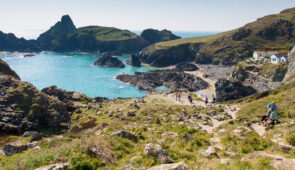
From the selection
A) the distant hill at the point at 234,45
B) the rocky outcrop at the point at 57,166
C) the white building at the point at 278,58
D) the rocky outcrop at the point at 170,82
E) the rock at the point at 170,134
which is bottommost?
the rocky outcrop at the point at 170,82

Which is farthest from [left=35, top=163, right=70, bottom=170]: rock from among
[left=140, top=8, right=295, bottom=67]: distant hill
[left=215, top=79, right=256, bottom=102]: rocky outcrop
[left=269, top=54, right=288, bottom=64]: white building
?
[left=140, top=8, right=295, bottom=67]: distant hill

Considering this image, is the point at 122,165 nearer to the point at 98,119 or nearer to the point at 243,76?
the point at 98,119

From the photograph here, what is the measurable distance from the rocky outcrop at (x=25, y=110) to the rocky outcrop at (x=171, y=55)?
396 feet

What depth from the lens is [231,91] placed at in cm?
5088

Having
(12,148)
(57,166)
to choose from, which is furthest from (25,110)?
(57,166)

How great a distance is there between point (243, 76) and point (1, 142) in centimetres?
8212

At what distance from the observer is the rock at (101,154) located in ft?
30.4

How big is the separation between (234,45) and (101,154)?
148 metres

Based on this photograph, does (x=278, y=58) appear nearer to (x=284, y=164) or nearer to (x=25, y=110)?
(x=284, y=164)

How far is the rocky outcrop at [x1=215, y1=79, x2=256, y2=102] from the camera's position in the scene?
1966 inches

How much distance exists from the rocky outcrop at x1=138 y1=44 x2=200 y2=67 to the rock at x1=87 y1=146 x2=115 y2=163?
134676mm

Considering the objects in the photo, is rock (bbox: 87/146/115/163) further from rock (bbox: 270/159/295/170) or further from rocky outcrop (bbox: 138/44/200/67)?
rocky outcrop (bbox: 138/44/200/67)

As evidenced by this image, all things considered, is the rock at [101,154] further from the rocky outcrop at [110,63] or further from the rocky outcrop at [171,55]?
the rocky outcrop at [171,55]

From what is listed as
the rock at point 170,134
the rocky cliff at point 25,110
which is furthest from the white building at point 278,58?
the rocky cliff at point 25,110
